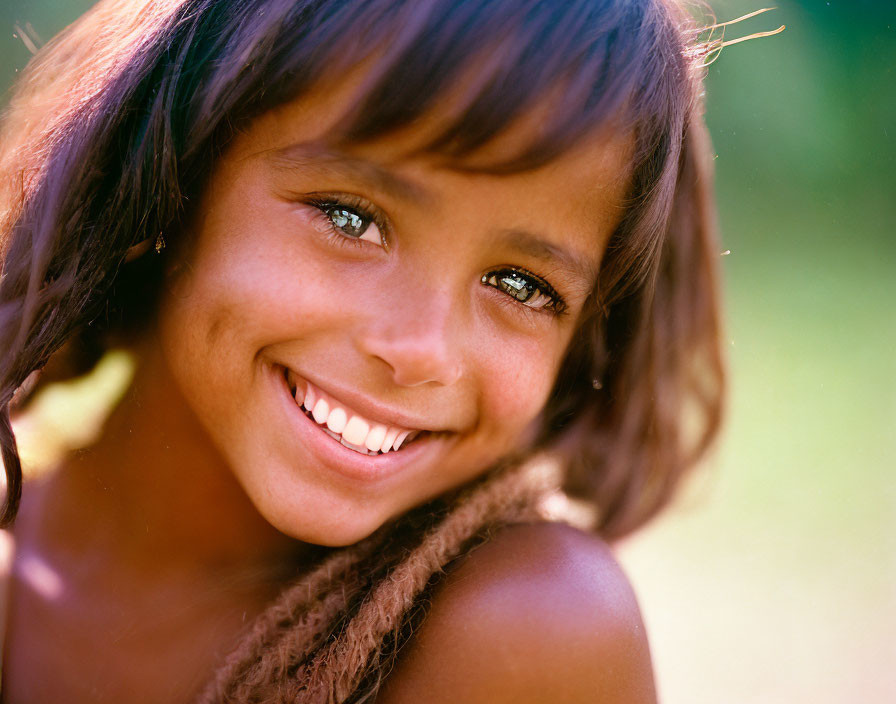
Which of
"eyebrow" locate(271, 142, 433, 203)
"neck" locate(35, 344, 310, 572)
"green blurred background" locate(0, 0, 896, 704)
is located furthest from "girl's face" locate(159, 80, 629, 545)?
"green blurred background" locate(0, 0, 896, 704)

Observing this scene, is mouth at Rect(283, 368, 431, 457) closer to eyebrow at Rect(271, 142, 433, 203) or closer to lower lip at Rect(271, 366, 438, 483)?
lower lip at Rect(271, 366, 438, 483)

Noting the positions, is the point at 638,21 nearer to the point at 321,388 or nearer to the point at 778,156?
the point at 321,388

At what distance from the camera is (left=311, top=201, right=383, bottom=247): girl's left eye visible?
3.57 feet

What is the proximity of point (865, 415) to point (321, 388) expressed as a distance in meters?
2.29

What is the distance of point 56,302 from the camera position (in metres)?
1.17

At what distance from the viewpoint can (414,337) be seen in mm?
1036

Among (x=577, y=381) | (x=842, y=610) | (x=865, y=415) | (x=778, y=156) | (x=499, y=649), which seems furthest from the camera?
(x=778, y=156)

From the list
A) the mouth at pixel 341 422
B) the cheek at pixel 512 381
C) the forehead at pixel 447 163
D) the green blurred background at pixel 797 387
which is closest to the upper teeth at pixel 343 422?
the mouth at pixel 341 422

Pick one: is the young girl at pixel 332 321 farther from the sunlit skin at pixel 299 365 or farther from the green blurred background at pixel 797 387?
the green blurred background at pixel 797 387

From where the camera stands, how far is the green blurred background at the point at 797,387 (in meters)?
2.15

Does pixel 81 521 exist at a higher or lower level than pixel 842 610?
higher

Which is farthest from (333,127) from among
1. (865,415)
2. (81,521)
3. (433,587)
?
(865,415)

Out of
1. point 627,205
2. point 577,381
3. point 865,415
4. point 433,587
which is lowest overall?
point 865,415

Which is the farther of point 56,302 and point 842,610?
point 842,610
